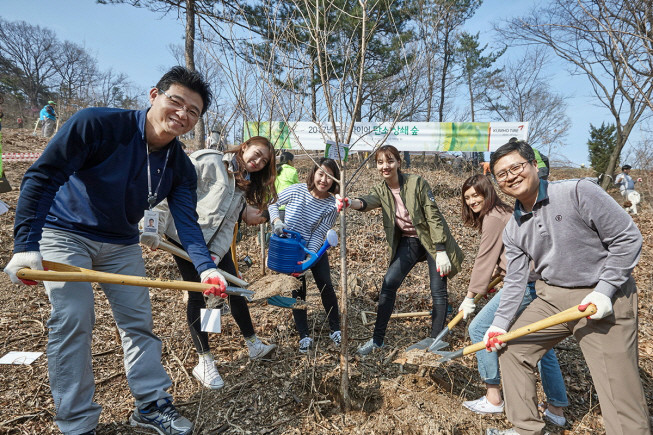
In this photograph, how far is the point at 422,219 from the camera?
9.87 feet

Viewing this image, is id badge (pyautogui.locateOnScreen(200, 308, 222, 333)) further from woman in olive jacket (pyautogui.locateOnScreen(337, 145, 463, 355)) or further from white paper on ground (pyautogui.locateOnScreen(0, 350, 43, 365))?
white paper on ground (pyautogui.locateOnScreen(0, 350, 43, 365))

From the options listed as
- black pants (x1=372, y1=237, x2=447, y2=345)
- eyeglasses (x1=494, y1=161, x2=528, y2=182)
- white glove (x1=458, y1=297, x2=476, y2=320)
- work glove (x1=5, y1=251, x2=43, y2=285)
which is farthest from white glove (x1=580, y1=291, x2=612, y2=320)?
work glove (x1=5, y1=251, x2=43, y2=285)

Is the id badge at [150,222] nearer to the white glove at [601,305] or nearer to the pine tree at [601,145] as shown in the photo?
the white glove at [601,305]

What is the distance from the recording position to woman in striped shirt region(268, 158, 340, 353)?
9.89 feet

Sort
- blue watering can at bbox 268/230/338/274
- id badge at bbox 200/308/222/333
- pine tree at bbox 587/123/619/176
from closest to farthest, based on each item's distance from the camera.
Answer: id badge at bbox 200/308/222/333 → blue watering can at bbox 268/230/338/274 → pine tree at bbox 587/123/619/176

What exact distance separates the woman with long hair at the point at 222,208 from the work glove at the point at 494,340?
1.59 meters

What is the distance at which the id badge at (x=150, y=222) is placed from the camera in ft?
6.78

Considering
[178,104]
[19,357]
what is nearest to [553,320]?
[178,104]

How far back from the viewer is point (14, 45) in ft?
89.7

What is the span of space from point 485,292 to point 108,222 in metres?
2.58

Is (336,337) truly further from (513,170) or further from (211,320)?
(513,170)

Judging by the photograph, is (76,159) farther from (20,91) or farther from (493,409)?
(20,91)

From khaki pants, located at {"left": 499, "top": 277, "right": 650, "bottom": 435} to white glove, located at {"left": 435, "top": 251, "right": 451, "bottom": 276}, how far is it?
85 cm

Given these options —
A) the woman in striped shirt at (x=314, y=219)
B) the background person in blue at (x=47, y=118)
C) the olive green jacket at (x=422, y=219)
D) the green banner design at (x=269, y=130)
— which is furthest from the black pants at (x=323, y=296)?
the background person in blue at (x=47, y=118)
